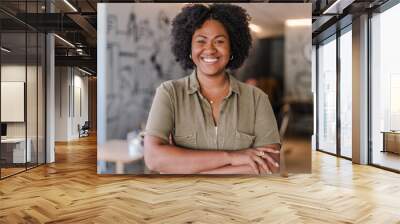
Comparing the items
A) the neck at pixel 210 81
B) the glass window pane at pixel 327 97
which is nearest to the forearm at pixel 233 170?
the neck at pixel 210 81

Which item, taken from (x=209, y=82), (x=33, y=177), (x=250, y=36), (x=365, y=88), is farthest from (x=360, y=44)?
(x=33, y=177)

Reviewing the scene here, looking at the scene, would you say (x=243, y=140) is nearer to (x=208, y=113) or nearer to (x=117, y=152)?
(x=208, y=113)

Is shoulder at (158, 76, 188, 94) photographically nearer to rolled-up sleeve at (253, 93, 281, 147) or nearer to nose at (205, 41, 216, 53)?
nose at (205, 41, 216, 53)

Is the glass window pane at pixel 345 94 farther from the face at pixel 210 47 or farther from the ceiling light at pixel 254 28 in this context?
the face at pixel 210 47

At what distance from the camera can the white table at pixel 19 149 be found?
7.07m

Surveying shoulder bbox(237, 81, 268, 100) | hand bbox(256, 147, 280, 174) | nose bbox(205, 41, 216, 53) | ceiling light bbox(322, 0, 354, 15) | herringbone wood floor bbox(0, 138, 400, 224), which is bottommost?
herringbone wood floor bbox(0, 138, 400, 224)

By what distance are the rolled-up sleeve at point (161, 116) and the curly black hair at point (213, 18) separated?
48cm

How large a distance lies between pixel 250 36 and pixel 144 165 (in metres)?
2.26

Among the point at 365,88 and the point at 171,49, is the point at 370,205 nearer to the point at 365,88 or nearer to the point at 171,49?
the point at 171,49

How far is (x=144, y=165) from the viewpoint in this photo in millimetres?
5371

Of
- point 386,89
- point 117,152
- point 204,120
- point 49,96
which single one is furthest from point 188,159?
point 49,96

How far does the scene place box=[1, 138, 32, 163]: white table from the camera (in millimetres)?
7074

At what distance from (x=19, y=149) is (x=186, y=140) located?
415 cm

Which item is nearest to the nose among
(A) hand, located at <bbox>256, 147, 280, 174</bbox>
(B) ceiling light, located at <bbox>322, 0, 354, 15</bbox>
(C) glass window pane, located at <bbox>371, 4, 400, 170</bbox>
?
(A) hand, located at <bbox>256, 147, 280, 174</bbox>
